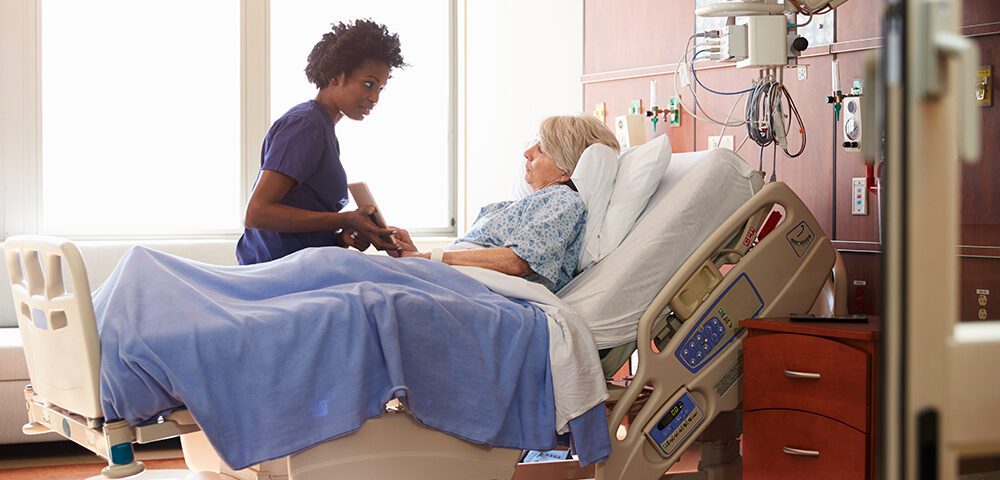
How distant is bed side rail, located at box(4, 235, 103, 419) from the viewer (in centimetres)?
205

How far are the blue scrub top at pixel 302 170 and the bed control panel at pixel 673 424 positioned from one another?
1.06 meters

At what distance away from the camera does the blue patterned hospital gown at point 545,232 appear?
107 inches

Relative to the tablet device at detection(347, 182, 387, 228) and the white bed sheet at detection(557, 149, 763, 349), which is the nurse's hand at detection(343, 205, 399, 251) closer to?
the tablet device at detection(347, 182, 387, 228)

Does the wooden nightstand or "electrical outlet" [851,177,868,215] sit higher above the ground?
"electrical outlet" [851,177,868,215]

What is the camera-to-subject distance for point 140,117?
Result: 5047 millimetres

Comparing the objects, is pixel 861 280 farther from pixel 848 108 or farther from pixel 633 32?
pixel 633 32

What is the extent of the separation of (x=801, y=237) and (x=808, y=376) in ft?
1.46

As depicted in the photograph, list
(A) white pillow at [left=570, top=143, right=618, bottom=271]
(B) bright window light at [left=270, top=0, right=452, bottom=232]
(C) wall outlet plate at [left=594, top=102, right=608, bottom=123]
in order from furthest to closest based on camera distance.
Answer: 1. (B) bright window light at [left=270, top=0, right=452, bottom=232]
2. (C) wall outlet plate at [left=594, top=102, right=608, bottom=123]
3. (A) white pillow at [left=570, top=143, right=618, bottom=271]

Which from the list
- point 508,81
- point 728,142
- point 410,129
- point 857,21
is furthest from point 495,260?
point 410,129

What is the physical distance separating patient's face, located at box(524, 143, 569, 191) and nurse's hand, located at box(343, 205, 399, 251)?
47cm

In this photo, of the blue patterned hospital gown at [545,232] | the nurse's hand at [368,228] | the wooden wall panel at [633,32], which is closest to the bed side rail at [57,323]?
the nurse's hand at [368,228]

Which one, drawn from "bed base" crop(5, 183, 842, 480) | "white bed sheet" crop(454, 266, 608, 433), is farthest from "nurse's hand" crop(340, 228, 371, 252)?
"bed base" crop(5, 183, 842, 480)

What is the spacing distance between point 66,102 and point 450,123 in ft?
6.79

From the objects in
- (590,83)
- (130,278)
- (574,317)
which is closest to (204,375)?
(130,278)
